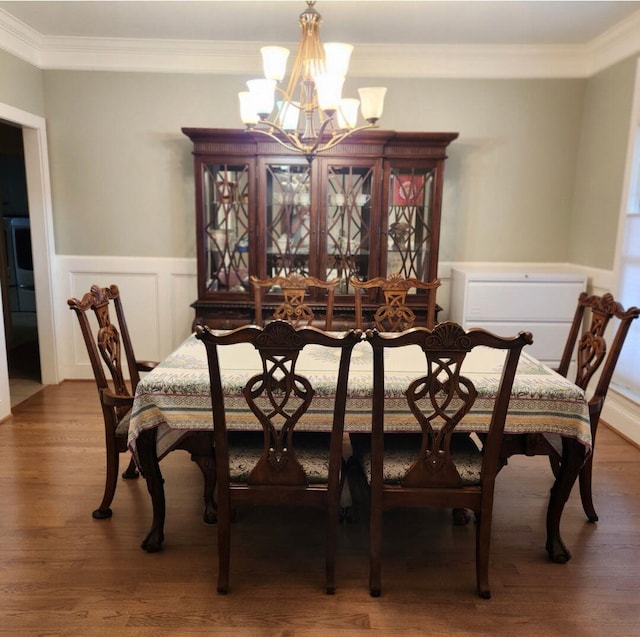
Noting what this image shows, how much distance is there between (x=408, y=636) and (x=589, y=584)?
0.75m

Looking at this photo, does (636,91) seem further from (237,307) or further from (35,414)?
(35,414)

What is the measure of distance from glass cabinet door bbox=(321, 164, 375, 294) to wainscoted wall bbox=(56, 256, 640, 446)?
2.44ft

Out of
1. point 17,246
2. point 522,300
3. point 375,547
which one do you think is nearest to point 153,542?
point 375,547

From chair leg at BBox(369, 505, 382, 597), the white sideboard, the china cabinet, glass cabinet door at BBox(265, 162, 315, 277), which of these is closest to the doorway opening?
the china cabinet

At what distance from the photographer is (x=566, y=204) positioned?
3.94 meters

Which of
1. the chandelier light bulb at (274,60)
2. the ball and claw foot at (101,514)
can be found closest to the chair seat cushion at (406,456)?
the ball and claw foot at (101,514)

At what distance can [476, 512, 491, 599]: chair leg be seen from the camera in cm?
179

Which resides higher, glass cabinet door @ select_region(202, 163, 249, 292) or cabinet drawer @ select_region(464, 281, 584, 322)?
glass cabinet door @ select_region(202, 163, 249, 292)

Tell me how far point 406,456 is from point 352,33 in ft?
9.28

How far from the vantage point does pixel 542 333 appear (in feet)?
12.2

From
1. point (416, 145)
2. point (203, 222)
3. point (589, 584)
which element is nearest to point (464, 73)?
point (416, 145)

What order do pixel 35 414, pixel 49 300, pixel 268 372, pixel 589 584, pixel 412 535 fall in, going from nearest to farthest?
pixel 268 372, pixel 589 584, pixel 412 535, pixel 35 414, pixel 49 300

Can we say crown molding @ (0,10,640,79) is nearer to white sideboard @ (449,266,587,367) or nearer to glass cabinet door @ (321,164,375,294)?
glass cabinet door @ (321,164,375,294)

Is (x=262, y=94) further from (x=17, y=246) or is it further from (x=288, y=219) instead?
(x=17, y=246)
